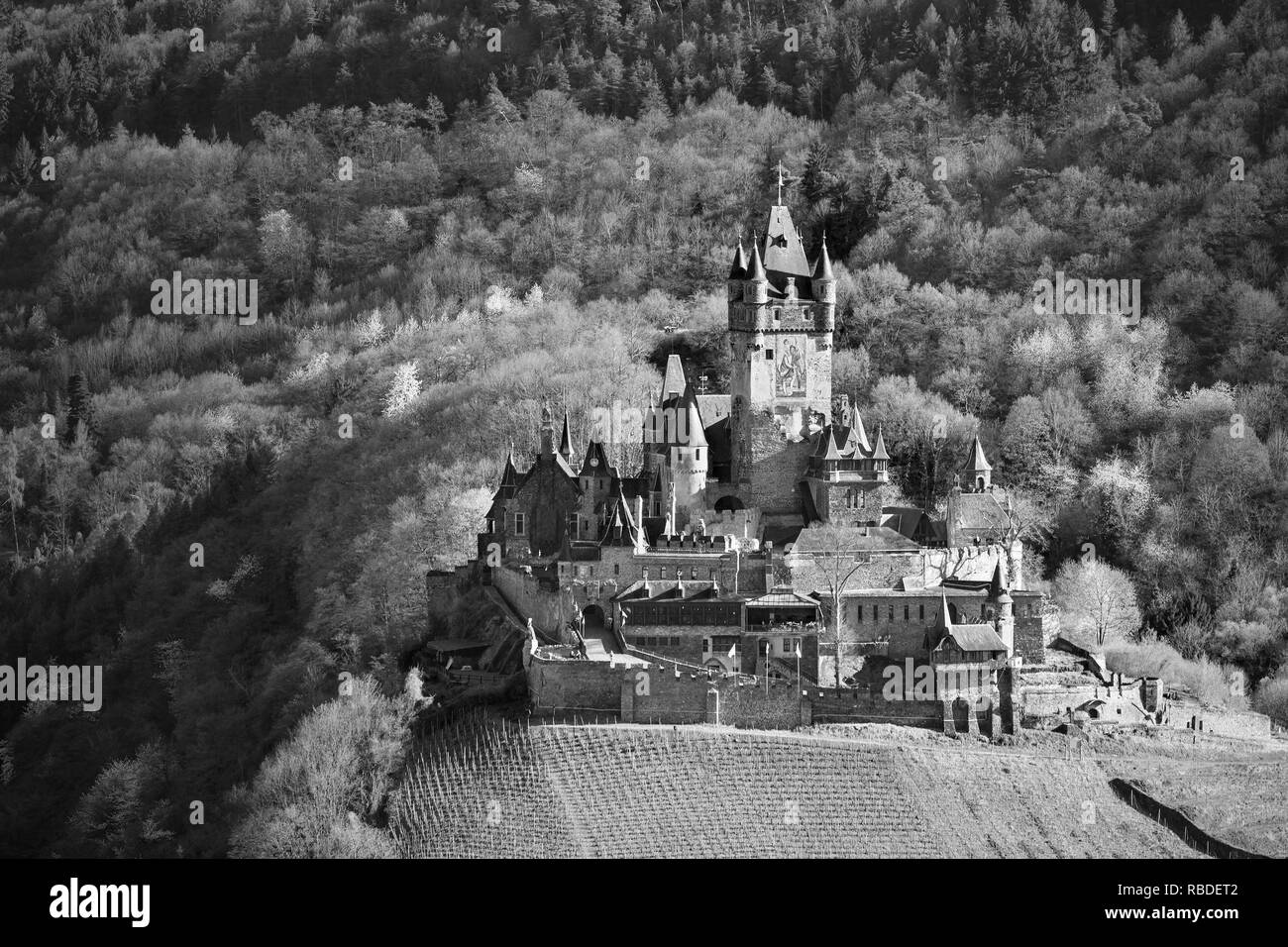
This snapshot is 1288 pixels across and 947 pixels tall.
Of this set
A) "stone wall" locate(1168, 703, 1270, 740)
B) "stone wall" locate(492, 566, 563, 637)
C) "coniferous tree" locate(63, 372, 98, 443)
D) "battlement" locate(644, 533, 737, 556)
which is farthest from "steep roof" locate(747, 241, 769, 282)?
"coniferous tree" locate(63, 372, 98, 443)

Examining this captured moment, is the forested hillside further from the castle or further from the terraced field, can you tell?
the castle

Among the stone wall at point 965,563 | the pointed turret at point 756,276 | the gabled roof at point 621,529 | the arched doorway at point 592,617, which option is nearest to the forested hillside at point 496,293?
the arched doorway at point 592,617

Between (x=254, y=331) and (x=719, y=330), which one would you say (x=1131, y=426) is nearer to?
(x=719, y=330)

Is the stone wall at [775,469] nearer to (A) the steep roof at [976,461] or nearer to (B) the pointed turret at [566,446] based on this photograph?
(A) the steep roof at [976,461]

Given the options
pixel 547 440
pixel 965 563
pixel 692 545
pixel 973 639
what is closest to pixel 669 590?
pixel 692 545

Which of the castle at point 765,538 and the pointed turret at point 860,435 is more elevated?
the pointed turret at point 860,435

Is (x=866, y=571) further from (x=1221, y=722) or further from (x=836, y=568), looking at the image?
(x=1221, y=722)

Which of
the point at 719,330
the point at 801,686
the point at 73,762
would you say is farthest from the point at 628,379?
the point at 801,686
